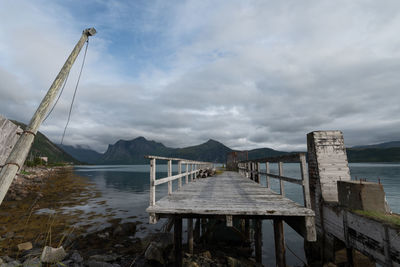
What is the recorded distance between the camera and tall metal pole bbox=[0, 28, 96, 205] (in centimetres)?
264

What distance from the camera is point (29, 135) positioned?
2959mm

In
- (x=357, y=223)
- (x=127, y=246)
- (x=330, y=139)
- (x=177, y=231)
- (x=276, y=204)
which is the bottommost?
(x=127, y=246)

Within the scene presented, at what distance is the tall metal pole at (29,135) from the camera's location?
264 cm

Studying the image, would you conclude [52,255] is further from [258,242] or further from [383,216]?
[383,216]

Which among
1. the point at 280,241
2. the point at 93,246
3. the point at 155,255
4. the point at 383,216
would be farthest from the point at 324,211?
the point at 93,246

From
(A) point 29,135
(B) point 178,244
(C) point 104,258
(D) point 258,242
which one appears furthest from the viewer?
(D) point 258,242

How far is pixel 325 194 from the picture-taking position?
6.89 m

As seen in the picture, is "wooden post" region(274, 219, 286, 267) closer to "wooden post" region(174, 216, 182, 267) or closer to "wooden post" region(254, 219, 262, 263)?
"wooden post" region(254, 219, 262, 263)

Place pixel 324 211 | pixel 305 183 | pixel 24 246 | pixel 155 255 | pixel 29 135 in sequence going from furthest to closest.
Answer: pixel 24 246, pixel 155 255, pixel 324 211, pixel 305 183, pixel 29 135

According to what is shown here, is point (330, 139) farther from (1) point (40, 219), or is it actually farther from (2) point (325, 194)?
(1) point (40, 219)

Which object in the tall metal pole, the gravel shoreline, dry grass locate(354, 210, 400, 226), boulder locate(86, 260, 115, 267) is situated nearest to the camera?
the tall metal pole

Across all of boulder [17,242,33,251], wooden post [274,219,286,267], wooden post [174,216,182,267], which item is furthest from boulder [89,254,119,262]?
wooden post [274,219,286,267]

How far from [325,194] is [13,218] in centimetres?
1982

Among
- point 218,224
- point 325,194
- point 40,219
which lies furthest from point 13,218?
point 325,194
